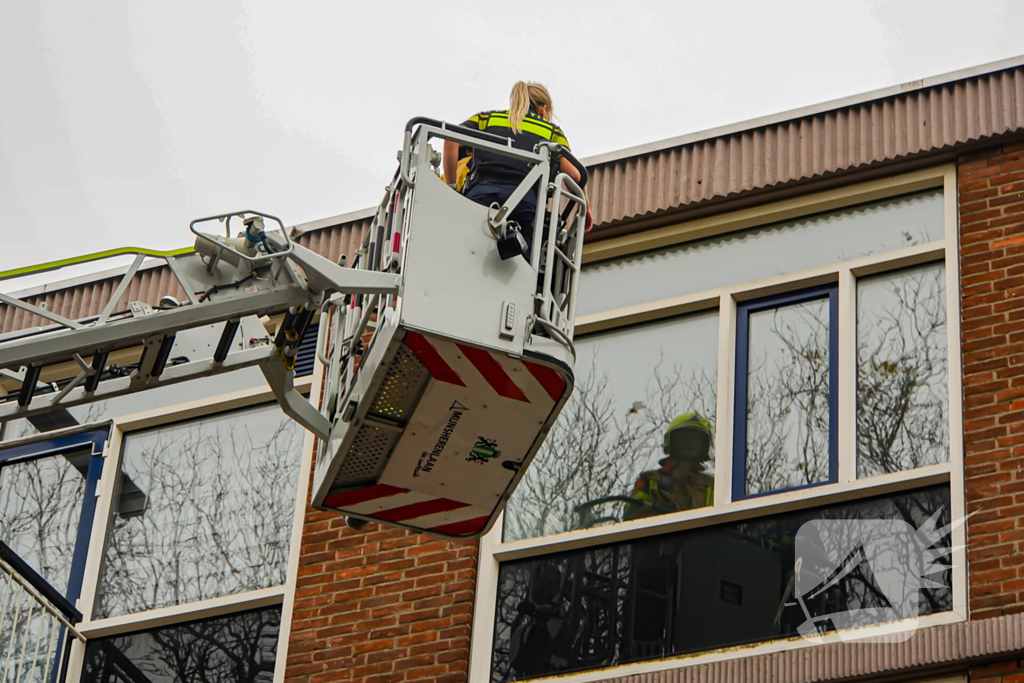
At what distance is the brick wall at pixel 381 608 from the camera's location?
11.6 metres

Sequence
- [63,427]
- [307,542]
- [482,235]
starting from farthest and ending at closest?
[63,427] < [307,542] < [482,235]

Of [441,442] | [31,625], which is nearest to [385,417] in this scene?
[441,442]

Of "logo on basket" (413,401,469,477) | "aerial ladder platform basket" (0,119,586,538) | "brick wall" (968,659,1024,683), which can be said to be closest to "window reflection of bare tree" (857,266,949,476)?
"brick wall" (968,659,1024,683)

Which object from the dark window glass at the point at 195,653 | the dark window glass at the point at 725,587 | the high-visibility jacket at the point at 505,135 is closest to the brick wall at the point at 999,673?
the dark window glass at the point at 725,587

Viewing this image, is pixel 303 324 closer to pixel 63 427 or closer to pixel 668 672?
pixel 668 672

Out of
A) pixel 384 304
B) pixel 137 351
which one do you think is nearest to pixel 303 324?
pixel 384 304

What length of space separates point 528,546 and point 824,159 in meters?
3.40

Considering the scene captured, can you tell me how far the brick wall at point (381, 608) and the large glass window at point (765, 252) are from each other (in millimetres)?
2135

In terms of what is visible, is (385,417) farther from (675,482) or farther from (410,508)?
(675,482)

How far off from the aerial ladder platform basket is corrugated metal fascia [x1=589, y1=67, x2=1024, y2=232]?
252 cm

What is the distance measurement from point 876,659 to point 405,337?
11.3ft

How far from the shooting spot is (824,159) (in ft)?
40.3

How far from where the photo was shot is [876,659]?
33.1 ft

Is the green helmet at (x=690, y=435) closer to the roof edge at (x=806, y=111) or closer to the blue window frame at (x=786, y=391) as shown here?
the blue window frame at (x=786, y=391)
